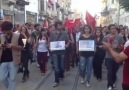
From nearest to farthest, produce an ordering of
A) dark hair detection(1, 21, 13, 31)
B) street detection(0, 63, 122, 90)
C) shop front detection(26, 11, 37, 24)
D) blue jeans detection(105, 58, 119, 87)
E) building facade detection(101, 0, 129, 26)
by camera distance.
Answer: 1. dark hair detection(1, 21, 13, 31)
2. blue jeans detection(105, 58, 119, 87)
3. street detection(0, 63, 122, 90)
4. shop front detection(26, 11, 37, 24)
5. building facade detection(101, 0, 129, 26)

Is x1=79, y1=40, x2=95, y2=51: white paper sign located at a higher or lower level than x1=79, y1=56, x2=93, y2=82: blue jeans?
higher

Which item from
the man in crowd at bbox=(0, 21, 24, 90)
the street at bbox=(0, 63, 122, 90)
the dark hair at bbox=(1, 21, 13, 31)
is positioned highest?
the dark hair at bbox=(1, 21, 13, 31)

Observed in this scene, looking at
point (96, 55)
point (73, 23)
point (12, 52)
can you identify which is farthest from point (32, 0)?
point (12, 52)

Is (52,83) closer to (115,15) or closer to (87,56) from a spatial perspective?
(87,56)

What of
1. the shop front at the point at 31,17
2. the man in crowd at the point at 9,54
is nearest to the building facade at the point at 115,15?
the shop front at the point at 31,17

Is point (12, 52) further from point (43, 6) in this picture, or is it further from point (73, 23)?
point (43, 6)

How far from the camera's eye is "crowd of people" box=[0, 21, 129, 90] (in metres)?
7.33

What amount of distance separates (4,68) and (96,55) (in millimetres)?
4619

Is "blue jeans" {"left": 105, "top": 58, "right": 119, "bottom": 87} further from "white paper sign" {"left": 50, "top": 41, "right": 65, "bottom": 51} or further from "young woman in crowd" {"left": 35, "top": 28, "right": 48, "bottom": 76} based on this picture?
"young woman in crowd" {"left": 35, "top": 28, "right": 48, "bottom": 76}

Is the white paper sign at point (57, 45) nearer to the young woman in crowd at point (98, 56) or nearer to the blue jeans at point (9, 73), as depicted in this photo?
the young woman in crowd at point (98, 56)

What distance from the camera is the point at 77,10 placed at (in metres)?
105

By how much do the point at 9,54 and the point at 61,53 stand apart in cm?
297

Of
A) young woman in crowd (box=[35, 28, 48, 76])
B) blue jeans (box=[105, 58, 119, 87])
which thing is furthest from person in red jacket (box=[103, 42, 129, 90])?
young woman in crowd (box=[35, 28, 48, 76])

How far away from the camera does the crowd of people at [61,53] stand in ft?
24.0
